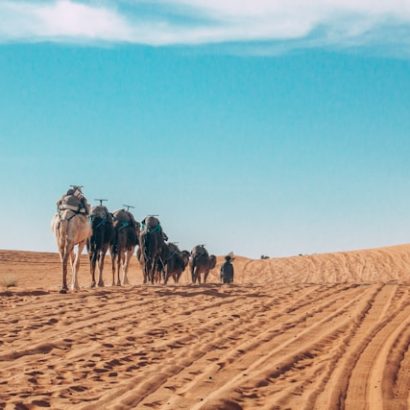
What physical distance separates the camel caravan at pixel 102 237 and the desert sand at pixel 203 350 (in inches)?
88.7

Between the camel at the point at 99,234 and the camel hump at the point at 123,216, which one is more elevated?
the camel hump at the point at 123,216

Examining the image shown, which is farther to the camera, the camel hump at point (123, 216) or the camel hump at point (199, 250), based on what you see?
the camel hump at point (199, 250)

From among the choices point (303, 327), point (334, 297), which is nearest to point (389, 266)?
point (334, 297)

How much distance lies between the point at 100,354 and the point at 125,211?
51.9 ft

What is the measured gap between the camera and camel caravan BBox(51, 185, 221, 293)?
1856 cm

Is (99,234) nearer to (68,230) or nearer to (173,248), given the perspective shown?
(68,230)

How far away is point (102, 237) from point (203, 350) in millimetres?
13142

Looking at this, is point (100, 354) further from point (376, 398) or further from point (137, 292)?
point (137, 292)

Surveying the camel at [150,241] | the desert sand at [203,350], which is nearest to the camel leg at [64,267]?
the desert sand at [203,350]

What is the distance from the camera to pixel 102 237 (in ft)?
72.0

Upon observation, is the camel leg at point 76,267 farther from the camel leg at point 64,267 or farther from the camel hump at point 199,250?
the camel hump at point 199,250

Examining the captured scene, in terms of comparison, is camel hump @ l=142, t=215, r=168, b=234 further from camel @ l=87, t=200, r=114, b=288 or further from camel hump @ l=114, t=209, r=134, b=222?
camel @ l=87, t=200, r=114, b=288

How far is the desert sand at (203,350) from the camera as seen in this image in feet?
21.9

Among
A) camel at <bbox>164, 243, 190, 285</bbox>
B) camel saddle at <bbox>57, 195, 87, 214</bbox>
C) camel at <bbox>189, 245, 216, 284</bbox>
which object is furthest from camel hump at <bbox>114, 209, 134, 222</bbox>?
camel at <bbox>189, 245, 216, 284</bbox>
